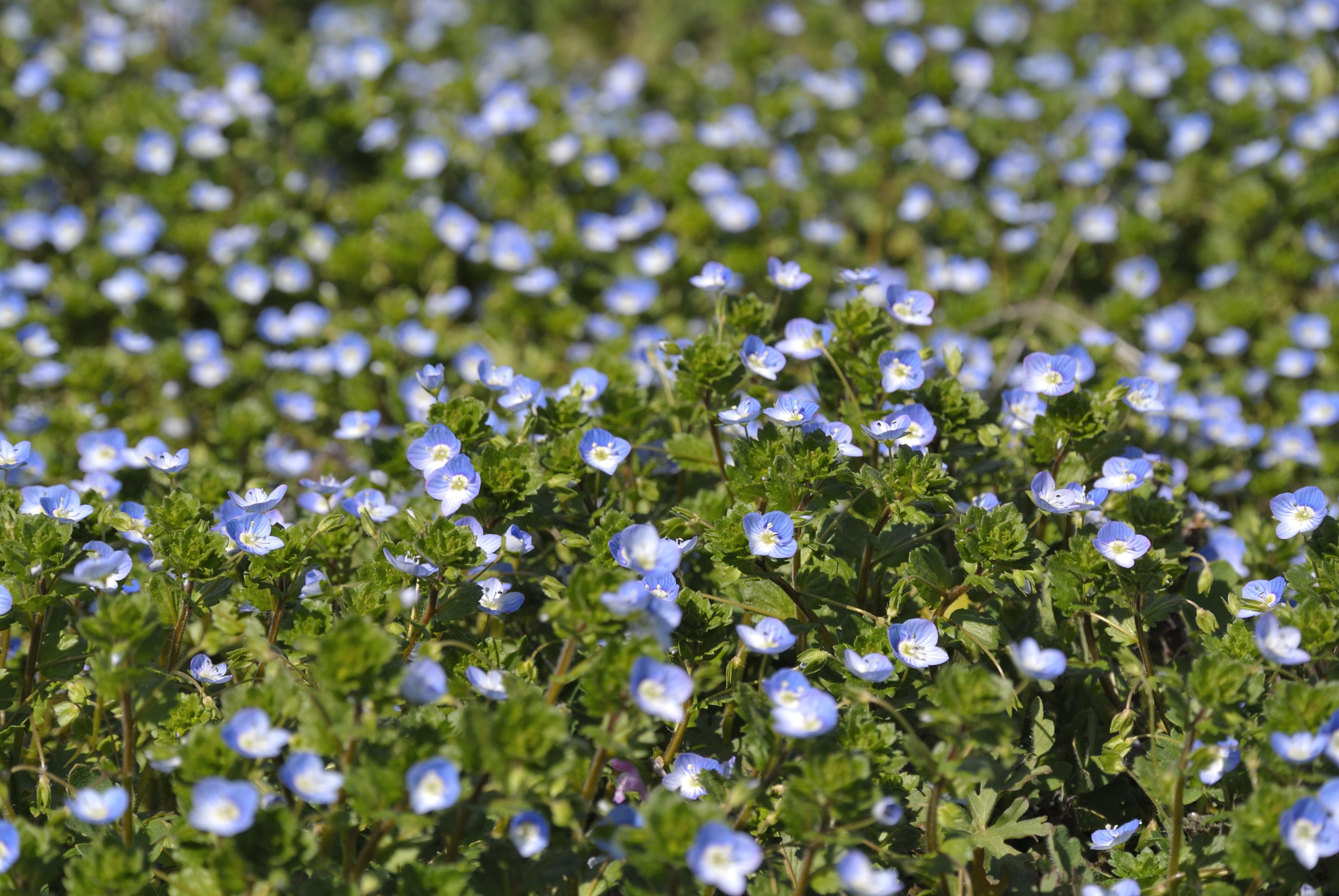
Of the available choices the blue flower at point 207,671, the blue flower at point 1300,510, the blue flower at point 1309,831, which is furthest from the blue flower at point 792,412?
the blue flower at point 207,671

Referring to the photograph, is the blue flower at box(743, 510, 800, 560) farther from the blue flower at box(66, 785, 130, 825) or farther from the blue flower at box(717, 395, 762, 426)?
the blue flower at box(66, 785, 130, 825)

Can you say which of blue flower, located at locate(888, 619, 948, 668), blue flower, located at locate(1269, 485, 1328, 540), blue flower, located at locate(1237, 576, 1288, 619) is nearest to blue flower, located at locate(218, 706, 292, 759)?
blue flower, located at locate(888, 619, 948, 668)

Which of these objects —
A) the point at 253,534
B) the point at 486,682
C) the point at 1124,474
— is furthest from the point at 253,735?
the point at 1124,474

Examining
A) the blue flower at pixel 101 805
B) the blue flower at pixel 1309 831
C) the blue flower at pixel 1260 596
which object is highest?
the blue flower at pixel 1309 831

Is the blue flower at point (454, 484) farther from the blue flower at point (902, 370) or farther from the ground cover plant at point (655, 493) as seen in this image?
the blue flower at point (902, 370)

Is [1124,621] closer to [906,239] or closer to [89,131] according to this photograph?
[906,239]

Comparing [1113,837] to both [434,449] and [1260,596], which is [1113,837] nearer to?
[1260,596]
